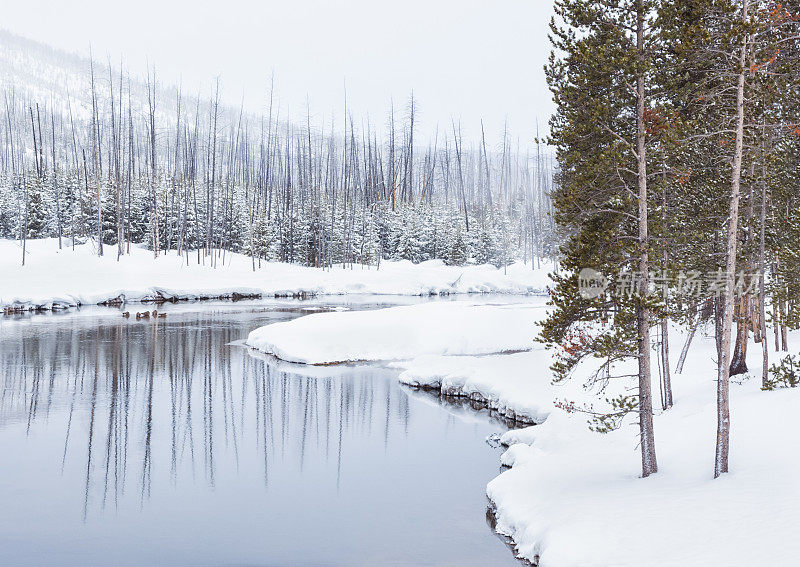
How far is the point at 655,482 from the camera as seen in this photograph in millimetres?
10203

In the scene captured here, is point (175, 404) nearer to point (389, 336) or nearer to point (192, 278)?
point (389, 336)

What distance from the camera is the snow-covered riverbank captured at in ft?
26.3

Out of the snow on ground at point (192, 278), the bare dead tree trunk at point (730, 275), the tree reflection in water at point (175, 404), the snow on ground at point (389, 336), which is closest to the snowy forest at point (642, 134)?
the bare dead tree trunk at point (730, 275)

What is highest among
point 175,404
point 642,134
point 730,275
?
point 642,134

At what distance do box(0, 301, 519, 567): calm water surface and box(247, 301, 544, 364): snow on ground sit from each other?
1.73m

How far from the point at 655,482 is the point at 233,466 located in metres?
8.74

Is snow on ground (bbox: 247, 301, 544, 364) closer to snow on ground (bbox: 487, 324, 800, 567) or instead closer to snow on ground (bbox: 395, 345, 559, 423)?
snow on ground (bbox: 395, 345, 559, 423)

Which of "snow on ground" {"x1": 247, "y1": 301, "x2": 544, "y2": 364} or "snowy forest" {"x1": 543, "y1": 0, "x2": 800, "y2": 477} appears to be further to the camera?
"snow on ground" {"x1": 247, "y1": 301, "x2": 544, "y2": 364}

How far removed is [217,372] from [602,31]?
18.2m

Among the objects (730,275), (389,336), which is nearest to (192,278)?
(389,336)

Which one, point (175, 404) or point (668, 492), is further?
point (175, 404)

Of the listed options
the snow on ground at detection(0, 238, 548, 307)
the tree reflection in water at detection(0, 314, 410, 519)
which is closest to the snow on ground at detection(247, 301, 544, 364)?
the tree reflection in water at detection(0, 314, 410, 519)

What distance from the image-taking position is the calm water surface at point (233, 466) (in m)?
10.4

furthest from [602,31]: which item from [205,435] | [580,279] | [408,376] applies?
[408,376]
